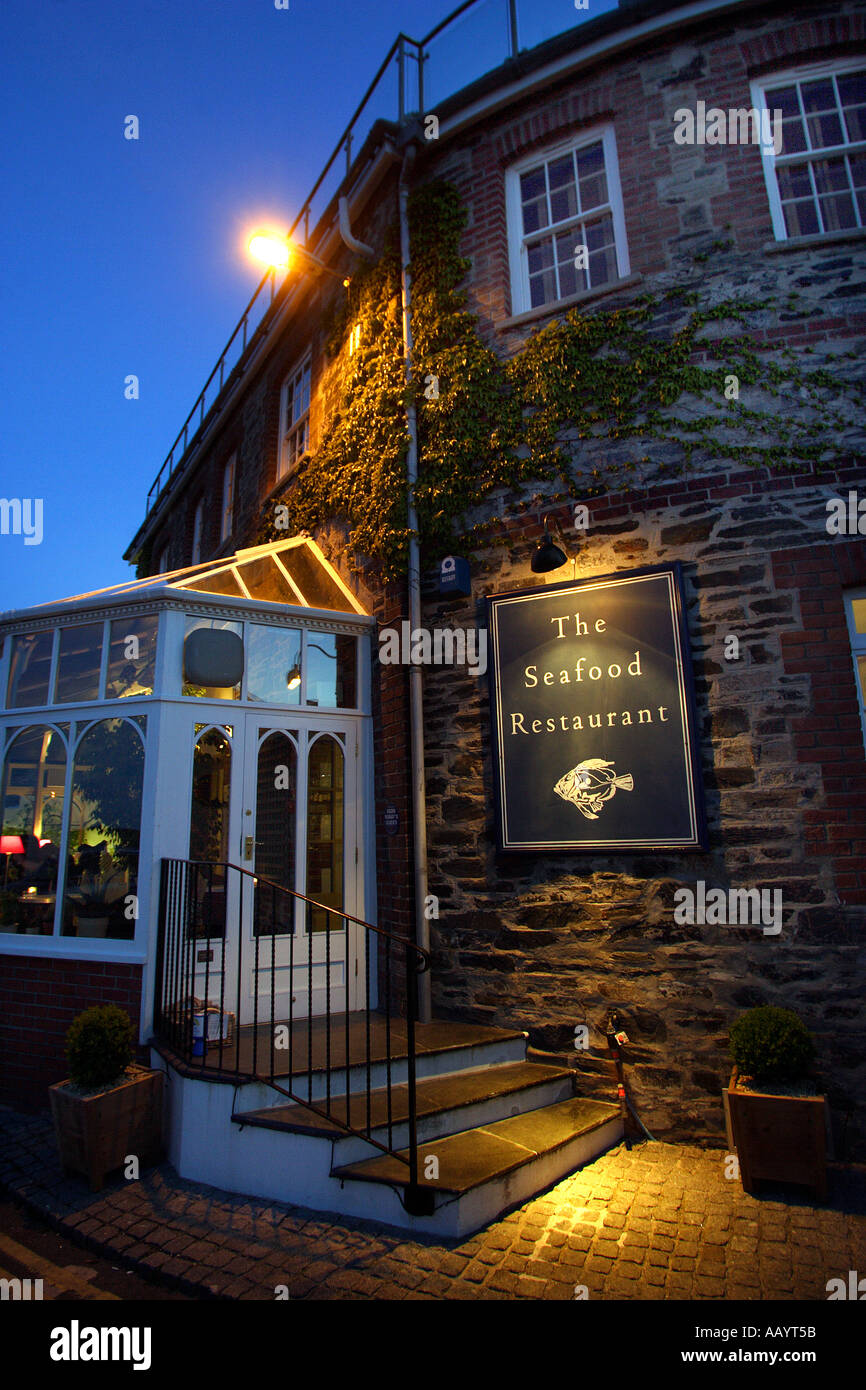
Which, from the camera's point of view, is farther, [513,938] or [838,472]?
[513,938]

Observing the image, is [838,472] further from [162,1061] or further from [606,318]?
[162,1061]

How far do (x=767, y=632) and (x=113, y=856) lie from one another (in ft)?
16.3

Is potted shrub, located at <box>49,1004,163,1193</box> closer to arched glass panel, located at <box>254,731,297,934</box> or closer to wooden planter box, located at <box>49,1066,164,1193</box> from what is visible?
wooden planter box, located at <box>49,1066,164,1193</box>

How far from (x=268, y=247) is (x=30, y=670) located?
464 cm

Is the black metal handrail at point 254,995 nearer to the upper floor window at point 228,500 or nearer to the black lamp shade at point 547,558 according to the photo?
the black lamp shade at point 547,558

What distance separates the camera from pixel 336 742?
6.48 meters

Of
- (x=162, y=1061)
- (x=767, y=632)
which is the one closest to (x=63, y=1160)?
(x=162, y=1061)

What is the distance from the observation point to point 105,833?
558cm

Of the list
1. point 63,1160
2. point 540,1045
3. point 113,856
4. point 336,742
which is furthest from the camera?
point 336,742

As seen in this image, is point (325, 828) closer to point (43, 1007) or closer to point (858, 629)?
point (43, 1007)

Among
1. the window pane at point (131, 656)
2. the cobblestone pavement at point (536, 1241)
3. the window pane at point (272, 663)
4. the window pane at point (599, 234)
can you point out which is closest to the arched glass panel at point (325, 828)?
the window pane at point (272, 663)

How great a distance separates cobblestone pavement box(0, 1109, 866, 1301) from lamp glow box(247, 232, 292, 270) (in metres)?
7.69

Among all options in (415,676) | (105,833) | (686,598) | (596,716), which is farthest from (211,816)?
(686,598)
